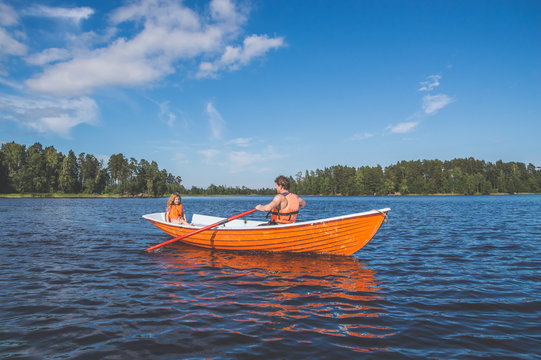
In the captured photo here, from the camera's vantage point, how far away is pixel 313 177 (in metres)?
167

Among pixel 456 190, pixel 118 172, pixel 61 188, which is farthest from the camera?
pixel 456 190

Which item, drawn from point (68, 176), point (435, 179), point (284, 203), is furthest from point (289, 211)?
point (435, 179)

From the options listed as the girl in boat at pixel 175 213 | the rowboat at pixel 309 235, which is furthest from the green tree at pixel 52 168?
the rowboat at pixel 309 235

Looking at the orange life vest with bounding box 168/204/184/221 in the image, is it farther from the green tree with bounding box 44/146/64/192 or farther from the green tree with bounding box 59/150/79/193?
the green tree with bounding box 44/146/64/192

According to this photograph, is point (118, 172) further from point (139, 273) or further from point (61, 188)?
point (139, 273)

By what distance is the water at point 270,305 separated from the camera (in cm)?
392

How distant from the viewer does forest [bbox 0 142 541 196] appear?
3799 inches

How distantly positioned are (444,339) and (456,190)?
147 metres

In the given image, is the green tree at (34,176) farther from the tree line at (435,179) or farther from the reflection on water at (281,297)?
the tree line at (435,179)

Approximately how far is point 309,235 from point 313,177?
159 metres

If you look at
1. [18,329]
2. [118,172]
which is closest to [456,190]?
[118,172]

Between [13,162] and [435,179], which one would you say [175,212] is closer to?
[13,162]

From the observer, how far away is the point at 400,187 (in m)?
132

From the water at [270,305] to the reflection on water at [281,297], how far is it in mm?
29
